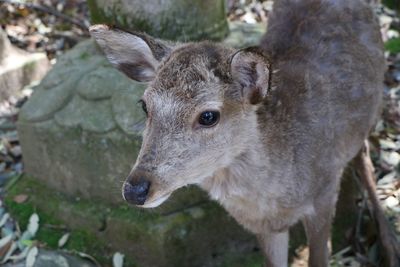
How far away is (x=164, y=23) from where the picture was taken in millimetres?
3996

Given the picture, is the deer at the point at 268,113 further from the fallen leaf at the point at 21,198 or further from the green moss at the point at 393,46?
the fallen leaf at the point at 21,198

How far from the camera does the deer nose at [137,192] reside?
2559 mm

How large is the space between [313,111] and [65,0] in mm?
4134

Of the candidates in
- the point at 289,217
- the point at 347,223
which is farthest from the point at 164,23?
the point at 347,223

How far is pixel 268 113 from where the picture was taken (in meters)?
3.10

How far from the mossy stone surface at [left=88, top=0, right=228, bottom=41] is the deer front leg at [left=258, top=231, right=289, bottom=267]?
50.3 inches

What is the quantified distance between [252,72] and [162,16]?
136 cm

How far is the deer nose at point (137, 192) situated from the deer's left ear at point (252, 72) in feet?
2.03

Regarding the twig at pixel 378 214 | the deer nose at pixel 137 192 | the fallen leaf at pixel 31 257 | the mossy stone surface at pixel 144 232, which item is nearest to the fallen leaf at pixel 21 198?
the mossy stone surface at pixel 144 232

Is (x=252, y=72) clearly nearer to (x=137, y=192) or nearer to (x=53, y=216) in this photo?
(x=137, y=192)

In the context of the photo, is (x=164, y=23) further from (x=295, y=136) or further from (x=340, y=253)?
(x=340, y=253)

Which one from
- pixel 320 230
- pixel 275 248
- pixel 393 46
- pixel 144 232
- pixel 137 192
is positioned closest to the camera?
pixel 137 192

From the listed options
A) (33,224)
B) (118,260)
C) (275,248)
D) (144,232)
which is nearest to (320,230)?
(275,248)

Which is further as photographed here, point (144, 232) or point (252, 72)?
point (144, 232)
